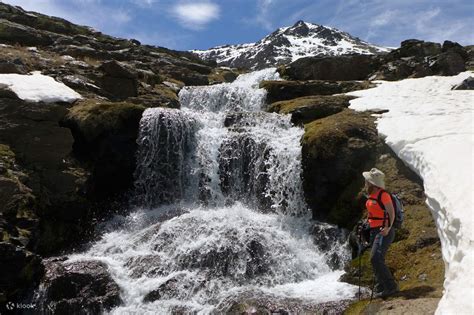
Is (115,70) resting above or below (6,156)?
above

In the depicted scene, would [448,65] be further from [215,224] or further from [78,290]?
[78,290]

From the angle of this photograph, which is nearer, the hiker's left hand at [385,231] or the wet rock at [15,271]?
the hiker's left hand at [385,231]

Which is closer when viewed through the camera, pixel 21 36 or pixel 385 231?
pixel 385 231

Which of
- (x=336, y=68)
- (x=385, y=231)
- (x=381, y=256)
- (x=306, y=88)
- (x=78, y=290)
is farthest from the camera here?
(x=336, y=68)

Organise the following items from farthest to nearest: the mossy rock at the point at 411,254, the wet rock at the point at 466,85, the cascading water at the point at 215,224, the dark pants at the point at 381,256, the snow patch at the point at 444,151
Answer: the wet rock at the point at 466,85 → the cascading water at the point at 215,224 → the mossy rock at the point at 411,254 → the dark pants at the point at 381,256 → the snow patch at the point at 444,151

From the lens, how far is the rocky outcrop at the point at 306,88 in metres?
31.0

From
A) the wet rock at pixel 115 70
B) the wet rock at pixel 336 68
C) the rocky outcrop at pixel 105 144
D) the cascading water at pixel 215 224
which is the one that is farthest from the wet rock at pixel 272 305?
the wet rock at pixel 336 68

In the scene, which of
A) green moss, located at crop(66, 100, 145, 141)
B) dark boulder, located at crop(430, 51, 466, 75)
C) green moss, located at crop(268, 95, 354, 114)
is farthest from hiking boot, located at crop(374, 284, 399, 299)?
dark boulder, located at crop(430, 51, 466, 75)

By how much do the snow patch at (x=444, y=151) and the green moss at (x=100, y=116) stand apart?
12634mm

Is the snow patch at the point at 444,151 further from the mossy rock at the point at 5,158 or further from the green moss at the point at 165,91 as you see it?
the mossy rock at the point at 5,158

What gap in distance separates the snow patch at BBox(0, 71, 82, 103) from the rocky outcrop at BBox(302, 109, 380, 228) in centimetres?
1402

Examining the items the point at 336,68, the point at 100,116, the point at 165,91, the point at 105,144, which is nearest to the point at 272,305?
the point at 105,144

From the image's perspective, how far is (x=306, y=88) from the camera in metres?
31.2

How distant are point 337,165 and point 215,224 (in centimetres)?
591
